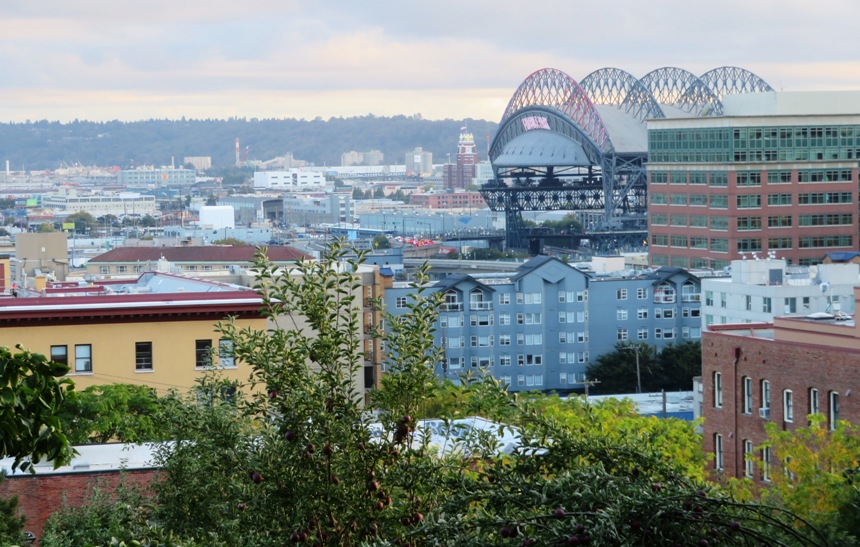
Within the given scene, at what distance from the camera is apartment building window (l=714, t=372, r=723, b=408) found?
185ft

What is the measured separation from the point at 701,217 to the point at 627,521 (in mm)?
133670

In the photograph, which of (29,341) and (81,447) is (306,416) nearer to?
(81,447)

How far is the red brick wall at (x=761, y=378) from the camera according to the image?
4956cm

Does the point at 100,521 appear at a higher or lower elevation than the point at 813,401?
higher

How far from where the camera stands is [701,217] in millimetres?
146375

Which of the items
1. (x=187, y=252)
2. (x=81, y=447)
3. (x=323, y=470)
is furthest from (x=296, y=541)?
(x=187, y=252)

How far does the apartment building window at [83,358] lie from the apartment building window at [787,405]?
847 inches

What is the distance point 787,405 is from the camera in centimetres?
5247

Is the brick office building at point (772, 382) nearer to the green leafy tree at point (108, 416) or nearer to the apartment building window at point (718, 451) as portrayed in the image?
the apartment building window at point (718, 451)

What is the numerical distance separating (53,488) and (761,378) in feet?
87.1

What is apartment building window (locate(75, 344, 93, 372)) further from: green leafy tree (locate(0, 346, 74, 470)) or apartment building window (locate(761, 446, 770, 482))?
green leafy tree (locate(0, 346, 74, 470))

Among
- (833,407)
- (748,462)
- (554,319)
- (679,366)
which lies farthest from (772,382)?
(554,319)

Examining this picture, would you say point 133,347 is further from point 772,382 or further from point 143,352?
point 772,382

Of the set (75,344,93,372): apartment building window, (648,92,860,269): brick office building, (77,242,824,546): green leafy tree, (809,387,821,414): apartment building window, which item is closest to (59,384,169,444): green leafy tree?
(75,344,93,372): apartment building window
